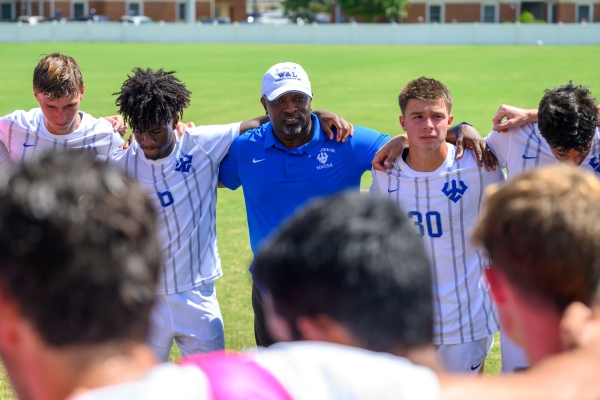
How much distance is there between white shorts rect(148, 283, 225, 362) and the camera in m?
5.20

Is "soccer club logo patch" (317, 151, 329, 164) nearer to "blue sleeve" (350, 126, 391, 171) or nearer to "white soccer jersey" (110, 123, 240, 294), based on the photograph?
"blue sleeve" (350, 126, 391, 171)

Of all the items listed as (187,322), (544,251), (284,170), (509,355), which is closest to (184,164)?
(284,170)

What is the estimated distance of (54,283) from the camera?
1483mm

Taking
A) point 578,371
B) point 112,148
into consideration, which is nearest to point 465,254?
point 112,148

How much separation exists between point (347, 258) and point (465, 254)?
140 inches

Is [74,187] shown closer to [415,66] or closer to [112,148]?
[112,148]

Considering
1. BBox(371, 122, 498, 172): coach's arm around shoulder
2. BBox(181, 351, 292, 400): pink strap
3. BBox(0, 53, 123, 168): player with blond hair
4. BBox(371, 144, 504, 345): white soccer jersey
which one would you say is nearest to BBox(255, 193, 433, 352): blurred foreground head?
BBox(181, 351, 292, 400): pink strap

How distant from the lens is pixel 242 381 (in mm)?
1601

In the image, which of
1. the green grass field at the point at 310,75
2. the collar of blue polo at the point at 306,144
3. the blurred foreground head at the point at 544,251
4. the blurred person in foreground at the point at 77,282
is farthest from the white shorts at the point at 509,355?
the blurred person in foreground at the point at 77,282

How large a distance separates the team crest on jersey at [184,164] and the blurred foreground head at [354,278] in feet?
12.0

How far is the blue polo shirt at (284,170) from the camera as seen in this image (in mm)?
5336

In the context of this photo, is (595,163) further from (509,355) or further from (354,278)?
(354,278)

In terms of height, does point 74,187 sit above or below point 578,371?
above

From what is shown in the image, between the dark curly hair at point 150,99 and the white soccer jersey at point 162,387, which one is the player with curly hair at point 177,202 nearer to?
the dark curly hair at point 150,99
